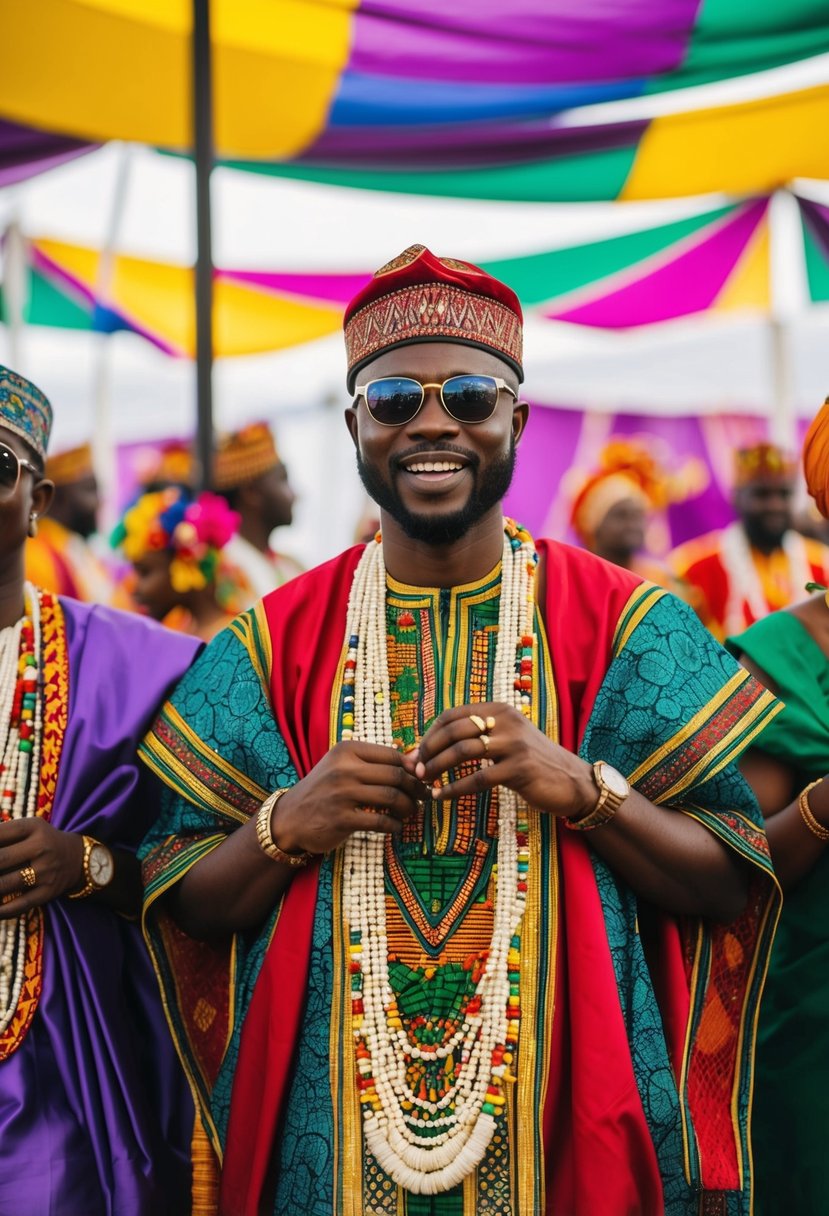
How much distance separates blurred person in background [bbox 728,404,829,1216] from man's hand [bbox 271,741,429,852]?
0.89m

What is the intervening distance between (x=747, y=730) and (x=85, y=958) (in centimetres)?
148

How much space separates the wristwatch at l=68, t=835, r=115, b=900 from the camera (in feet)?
9.43

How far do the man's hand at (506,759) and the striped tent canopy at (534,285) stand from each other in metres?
7.66

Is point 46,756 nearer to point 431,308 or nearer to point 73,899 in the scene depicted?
point 73,899

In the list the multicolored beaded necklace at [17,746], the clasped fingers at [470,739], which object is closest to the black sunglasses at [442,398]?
the clasped fingers at [470,739]

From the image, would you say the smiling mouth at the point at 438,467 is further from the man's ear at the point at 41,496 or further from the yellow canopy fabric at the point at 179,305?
the yellow canopy fabric at the point at 179,305

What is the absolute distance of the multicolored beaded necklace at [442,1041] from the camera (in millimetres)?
2490

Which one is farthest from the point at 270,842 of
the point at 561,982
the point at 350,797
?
the point at 561,982

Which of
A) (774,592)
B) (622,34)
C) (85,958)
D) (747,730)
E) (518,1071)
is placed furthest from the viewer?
(774,592)

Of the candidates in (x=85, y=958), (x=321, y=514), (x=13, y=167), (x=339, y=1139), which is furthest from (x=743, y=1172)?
(x=321, y=514)

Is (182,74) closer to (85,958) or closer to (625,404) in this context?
(85,958)

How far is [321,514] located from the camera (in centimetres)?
1457

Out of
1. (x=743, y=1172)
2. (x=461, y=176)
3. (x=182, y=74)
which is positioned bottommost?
(x=743, y=1172)

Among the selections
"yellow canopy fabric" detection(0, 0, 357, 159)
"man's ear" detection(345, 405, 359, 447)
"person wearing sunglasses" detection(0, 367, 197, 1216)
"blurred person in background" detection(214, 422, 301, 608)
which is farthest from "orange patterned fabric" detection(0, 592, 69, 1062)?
"blurred person in background" detection(214, 422, 301, 608)
